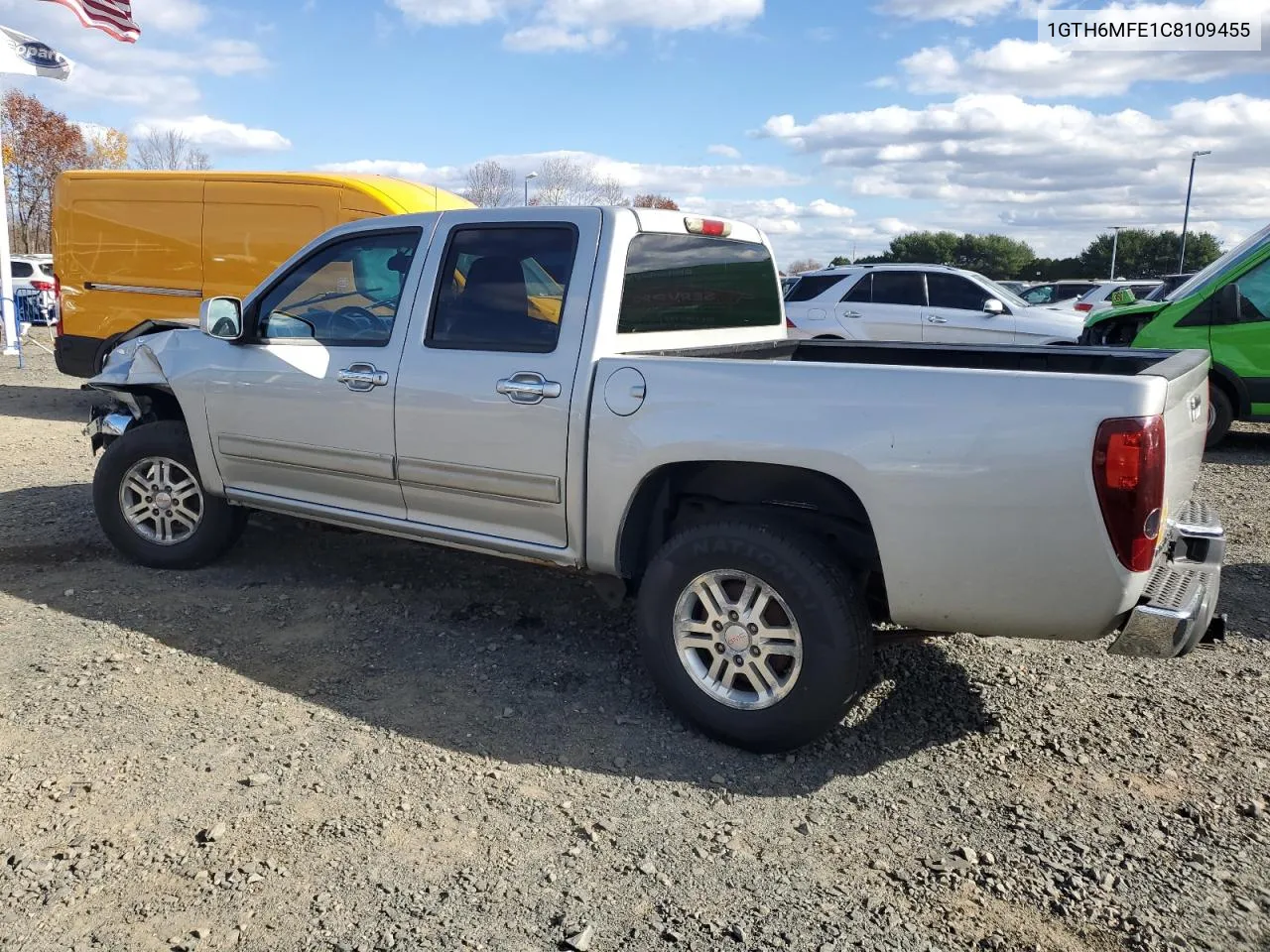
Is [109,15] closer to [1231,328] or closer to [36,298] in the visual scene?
[36,298]

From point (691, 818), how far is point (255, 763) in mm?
1485

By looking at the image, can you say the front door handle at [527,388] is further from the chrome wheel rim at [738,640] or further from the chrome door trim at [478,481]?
the chrome wheel rim at [738,640]

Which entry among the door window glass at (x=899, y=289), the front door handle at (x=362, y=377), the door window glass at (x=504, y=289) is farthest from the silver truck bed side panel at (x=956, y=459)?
the door window glass at (x=899, y=289)

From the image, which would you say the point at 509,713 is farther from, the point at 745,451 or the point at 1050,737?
the point at 1050,737

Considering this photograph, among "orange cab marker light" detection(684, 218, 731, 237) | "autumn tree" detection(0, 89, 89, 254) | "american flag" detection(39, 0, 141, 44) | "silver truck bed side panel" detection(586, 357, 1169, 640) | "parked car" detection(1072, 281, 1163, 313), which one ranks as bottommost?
"silver truck bed side panel" detection(586, 357, 1169, 640)

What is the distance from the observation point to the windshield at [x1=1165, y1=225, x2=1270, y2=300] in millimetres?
8781

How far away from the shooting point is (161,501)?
518 cm

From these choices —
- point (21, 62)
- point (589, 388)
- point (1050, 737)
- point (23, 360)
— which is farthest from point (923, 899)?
point (21, 62)

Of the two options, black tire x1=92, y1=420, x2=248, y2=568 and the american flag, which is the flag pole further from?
black tire x1=92, y1=420, x2=248, y2=568

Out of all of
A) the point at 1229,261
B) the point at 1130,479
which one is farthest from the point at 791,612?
the point at 1229,261

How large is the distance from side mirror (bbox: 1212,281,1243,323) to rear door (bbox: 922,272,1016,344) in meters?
2.72

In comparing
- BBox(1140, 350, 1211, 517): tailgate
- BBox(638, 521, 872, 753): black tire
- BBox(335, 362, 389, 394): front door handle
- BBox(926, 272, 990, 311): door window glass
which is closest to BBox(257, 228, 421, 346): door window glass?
BBox(335, 362, 389, 394): front door handle

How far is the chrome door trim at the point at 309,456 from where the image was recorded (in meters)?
4.34

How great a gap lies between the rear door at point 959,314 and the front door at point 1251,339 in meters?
2.77
